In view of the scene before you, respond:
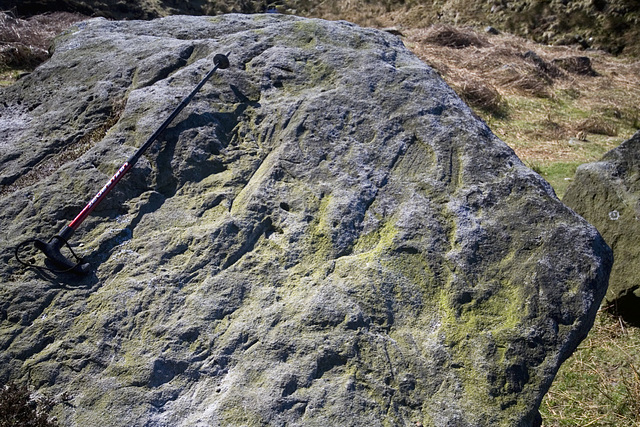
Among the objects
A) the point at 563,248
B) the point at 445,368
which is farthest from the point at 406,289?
the point at 563,248

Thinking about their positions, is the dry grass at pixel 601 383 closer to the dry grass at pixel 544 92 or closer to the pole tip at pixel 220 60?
the pole tip at pixel 220 60

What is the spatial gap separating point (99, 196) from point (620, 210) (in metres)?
4.08

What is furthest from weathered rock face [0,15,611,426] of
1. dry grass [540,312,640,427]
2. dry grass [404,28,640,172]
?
dry grass [404,28,640,172]

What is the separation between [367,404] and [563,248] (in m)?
1.33

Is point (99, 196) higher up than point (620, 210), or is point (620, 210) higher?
point (99, 196)

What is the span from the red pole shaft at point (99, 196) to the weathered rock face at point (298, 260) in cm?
12

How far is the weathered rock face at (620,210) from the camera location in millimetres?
4125

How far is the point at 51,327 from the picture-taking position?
2.67 m

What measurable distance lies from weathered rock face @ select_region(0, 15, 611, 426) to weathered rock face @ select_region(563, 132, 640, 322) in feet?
5.94

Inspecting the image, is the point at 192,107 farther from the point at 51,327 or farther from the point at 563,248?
the point at 563,248

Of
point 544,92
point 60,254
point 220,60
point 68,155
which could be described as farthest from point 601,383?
point 544,92

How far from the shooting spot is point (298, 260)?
9.20ft

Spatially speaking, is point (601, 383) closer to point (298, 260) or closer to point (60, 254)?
point (298, 260)

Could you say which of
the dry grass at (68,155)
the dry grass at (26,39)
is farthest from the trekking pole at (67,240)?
the dry grass at (26,39)
